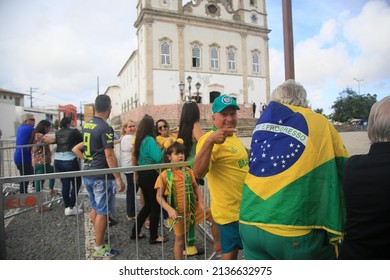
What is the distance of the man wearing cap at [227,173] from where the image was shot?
68.6 inches

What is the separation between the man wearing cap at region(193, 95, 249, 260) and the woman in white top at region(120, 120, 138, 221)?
6.41 feet

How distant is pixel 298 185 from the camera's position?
120 centimetres

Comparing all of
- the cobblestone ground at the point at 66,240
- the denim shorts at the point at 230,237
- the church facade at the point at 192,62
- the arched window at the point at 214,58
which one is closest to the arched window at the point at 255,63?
the church facade at the point at 192,62

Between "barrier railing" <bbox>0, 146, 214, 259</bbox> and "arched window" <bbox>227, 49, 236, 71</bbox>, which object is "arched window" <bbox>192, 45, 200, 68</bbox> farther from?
"barrier railing" <bbox>0, 146, 214, 259</bbox>

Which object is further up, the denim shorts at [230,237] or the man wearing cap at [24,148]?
the man wearing cap at [24,148]

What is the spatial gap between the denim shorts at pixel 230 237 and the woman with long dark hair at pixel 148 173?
135 centimetres

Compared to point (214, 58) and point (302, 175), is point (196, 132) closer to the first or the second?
point (302, 175)

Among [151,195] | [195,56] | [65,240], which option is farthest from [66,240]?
[195,56]

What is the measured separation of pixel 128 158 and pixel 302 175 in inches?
118

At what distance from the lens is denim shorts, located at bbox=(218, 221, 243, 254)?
6.01 ft

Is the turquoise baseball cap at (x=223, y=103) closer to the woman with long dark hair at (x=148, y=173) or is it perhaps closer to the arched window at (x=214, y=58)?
the woman with long dark hair at (x=148, y=173)

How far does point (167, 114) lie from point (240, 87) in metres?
8.28

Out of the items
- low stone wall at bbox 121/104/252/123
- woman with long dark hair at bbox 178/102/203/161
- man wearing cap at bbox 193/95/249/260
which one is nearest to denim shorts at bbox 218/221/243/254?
man wearing cap at bbox 193/95/249/260
